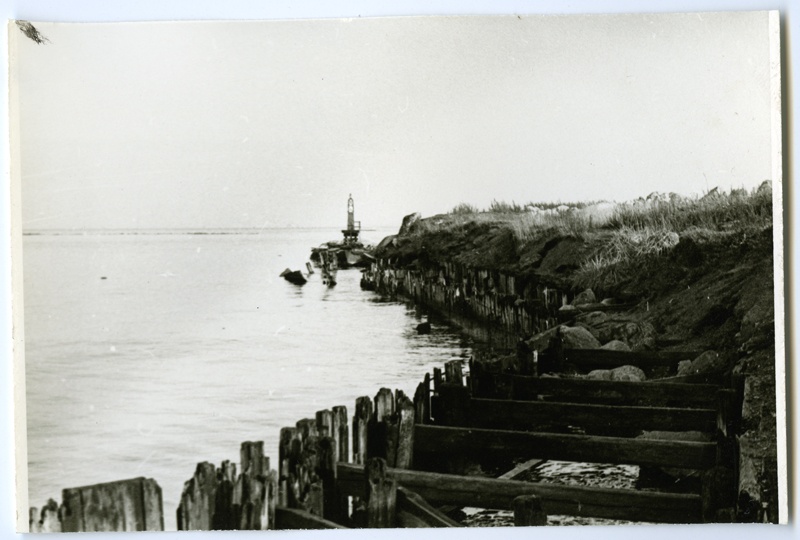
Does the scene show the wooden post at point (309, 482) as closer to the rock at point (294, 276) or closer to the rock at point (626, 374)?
the rock at point (294, 276)

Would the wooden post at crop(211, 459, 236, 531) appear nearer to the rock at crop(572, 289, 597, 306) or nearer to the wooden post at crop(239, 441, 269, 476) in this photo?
the wooden post at crop(239, 441, 269, 476)

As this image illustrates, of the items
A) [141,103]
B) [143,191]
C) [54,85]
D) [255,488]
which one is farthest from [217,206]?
[255,488]

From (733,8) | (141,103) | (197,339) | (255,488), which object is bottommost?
(255,488)

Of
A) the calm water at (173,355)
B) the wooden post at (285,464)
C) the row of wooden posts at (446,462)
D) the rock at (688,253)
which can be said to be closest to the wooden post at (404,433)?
the row of wooden posts at (446,462)

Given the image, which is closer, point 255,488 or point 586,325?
point 255,488

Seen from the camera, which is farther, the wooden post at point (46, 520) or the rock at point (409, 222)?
the rock at point (409, 222)

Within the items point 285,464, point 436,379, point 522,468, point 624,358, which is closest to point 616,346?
point 624,358

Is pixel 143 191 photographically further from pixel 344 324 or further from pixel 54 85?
pixel 344 324

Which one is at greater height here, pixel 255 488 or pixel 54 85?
pixel 54 85

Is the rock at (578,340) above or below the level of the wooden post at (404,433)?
above
